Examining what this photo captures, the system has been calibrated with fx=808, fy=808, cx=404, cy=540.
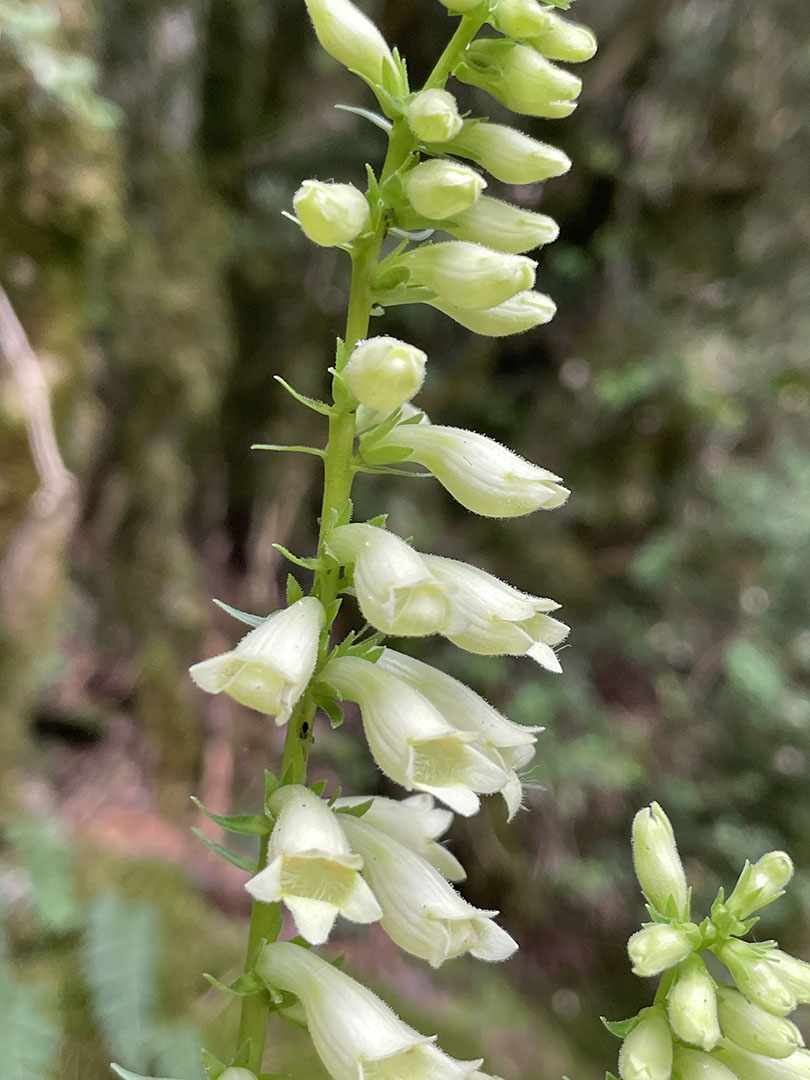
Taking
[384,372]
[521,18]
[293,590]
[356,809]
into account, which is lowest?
[356,809]

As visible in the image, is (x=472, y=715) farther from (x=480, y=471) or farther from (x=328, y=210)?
(x=328, y=210)

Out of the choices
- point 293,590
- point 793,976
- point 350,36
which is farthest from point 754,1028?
point 350,36

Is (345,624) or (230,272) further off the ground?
(230,272)

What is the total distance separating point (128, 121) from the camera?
3.20 m

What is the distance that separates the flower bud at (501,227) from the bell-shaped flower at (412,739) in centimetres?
53

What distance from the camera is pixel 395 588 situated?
0.81 meters

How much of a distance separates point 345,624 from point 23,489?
2147 mm

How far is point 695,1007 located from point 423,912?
280mm

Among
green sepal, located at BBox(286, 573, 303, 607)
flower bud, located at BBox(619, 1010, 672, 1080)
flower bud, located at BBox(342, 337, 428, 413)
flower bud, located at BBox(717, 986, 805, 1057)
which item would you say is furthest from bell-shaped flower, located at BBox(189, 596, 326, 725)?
flower bud, located at BBox(717, 986, 805, 1057)

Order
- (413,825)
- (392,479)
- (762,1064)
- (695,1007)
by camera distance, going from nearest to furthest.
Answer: (695,1007) → (762,1064) → (413,825) → (392,479)

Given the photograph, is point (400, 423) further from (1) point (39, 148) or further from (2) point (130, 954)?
(1) point (39, 148)

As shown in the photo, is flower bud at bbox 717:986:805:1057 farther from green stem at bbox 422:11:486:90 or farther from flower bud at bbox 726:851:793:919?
green stem at bbox 422:11:486:90

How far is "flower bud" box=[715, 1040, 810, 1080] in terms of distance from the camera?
2.87 feet

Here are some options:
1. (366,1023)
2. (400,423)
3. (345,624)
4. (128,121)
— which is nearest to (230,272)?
(128,121)
